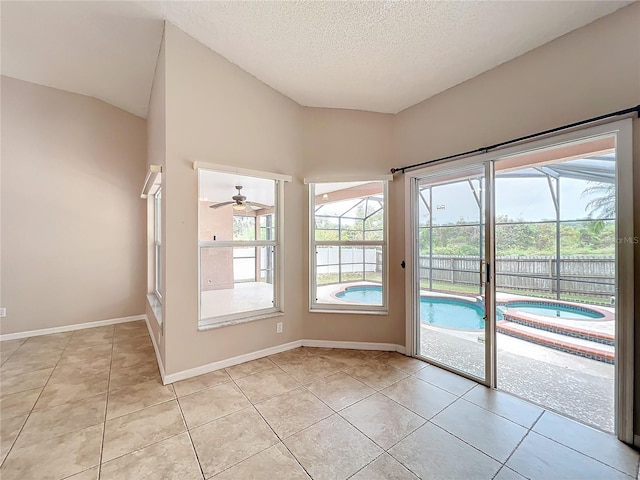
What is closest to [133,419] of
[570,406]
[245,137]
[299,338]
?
[299,338]

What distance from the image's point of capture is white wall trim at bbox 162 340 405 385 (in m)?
2.46

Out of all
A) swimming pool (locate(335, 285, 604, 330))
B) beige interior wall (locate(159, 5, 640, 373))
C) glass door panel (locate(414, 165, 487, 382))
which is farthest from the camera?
swimming pool (locate(335, 285, 604, 330))

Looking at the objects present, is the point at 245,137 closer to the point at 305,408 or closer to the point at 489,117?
the point at 489,117

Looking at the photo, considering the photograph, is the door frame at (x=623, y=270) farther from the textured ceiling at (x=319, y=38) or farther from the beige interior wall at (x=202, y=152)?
the beige interior wall at (x=202, y=152)

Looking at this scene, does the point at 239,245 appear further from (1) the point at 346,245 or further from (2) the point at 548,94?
(2) the point at 548,94

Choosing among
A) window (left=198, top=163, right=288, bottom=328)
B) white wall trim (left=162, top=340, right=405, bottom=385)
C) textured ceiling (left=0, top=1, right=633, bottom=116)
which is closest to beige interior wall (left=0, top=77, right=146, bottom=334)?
textured ceiling (left=0, top=1, right=633, bottom=116)

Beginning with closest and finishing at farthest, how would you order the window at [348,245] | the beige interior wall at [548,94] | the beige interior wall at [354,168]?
the beige interior wall at [548,94] < the beige interior wall at [354,168] < the window at [348,245]

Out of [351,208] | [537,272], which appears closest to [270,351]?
[351,208]

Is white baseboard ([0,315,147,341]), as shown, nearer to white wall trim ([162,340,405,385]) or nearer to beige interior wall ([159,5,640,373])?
white wall trim ([162,340,405,385])

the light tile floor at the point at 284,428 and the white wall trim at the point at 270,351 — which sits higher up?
the white wall trim at the point at 270,351

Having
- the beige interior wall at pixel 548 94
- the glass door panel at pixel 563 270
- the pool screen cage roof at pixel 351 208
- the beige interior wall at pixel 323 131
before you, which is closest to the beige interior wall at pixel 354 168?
the beige interior wall at pixel 323 131

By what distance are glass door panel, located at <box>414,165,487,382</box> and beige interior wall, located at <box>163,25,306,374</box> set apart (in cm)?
161

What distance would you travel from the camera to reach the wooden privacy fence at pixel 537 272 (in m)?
2.04

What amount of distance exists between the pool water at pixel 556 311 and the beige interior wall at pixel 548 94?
962 millimetres
